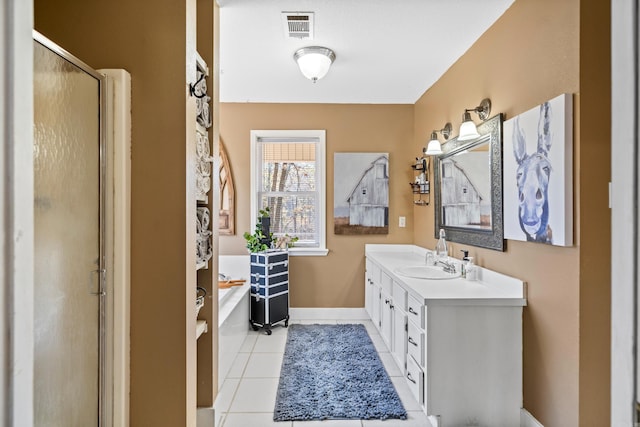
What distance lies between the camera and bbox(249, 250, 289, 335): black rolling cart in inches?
142

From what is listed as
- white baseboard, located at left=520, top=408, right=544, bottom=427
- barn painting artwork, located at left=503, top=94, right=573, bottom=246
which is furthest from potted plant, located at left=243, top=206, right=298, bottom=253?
white baseboard, located at left=520, top=408, right=544, bottom=427

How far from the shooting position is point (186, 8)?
5.14ft

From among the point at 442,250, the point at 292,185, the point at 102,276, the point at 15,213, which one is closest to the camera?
the point at 15,213

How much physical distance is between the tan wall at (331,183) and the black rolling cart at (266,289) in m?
0.44

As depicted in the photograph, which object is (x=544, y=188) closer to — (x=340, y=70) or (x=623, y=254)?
(x=623, y=254)

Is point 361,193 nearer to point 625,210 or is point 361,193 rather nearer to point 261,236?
point 261,236

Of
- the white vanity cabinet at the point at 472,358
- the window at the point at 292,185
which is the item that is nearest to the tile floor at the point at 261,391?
the white vanity cabinet at the point at 472,358

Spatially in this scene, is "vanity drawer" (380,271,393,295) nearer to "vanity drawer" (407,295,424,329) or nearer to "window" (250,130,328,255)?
"vanity drawer" (407,295,424,329)

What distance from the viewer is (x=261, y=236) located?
150 inches

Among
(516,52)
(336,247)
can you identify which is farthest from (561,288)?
(336,247)

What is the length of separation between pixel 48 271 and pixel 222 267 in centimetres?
291

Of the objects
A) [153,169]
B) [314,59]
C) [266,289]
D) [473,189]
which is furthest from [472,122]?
[266,289]

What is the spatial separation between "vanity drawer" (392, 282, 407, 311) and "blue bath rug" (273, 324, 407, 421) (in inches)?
21.6

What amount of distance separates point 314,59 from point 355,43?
12.5 inches
